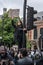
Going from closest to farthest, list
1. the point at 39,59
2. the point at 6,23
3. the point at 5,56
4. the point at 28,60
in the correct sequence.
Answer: the point at 28,60
the point at 39,59
the point at 5,56
the point at 6,23

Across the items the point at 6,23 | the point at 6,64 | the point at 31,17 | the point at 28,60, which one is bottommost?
the point at 6,23

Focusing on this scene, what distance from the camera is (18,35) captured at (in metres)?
8.67

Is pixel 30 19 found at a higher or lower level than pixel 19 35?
higher

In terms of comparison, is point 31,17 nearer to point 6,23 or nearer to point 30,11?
point 30,11

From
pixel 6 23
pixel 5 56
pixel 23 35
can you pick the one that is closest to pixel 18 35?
pixel 23 35

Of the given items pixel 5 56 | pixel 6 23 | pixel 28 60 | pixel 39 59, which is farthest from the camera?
pixel 6 23

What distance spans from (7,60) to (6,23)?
53.2 m

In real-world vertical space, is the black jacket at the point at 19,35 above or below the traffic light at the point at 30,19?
below

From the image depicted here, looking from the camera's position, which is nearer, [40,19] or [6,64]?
[6,64]

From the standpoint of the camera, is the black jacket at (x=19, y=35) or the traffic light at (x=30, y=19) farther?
the black jacket at (x=19, y=35)

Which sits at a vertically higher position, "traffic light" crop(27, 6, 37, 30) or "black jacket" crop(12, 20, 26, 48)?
"traffic light" crop(27, 6, 37, 30)

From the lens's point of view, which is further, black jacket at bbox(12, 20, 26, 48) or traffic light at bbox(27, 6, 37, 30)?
black jacket at bbox(12, 20, 26, 48)

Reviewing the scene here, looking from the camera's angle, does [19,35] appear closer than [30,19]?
No

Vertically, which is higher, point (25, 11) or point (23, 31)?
point (25, 11)
